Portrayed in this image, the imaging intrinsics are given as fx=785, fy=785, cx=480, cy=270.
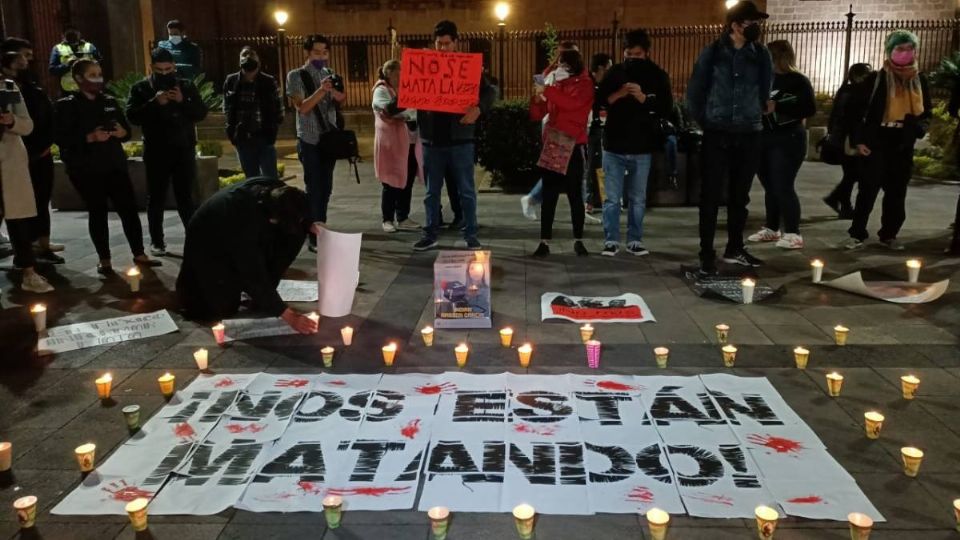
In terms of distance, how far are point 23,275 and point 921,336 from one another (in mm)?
6606

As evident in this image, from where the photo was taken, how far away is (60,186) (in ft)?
33.5

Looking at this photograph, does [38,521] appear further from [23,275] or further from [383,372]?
[23,275]

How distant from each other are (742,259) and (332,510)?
492 centimetres

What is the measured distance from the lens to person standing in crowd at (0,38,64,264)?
21.5 feet

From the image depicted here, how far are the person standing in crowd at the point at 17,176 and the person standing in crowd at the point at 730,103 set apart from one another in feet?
17.0

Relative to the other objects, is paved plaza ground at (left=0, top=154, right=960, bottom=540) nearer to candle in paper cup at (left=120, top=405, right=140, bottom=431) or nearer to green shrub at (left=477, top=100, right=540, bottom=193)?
candle in paper cup at (left=120, top=405, right=140, bottom=431)

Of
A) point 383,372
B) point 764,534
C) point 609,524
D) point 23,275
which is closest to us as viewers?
point 764,534

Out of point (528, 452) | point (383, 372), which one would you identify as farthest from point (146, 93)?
point (528, 452)

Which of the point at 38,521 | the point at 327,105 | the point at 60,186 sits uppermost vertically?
the point at 327,105

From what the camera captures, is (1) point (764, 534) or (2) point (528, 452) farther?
(2) point (528, 452)

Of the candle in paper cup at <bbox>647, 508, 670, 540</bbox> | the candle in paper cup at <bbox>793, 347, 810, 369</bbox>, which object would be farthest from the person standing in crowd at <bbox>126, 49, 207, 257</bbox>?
the candle in paper cup at <bbox>647, 508, 670, 540</bbox>

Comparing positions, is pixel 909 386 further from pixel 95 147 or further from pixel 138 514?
pixel 95 147

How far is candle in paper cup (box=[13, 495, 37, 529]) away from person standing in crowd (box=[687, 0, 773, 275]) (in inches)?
196

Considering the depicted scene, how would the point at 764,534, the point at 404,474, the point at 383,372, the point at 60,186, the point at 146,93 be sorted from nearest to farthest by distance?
the point at 764,534, the point at 404,474, the point at 383,372, the point at 146,93, the point at 60,186
